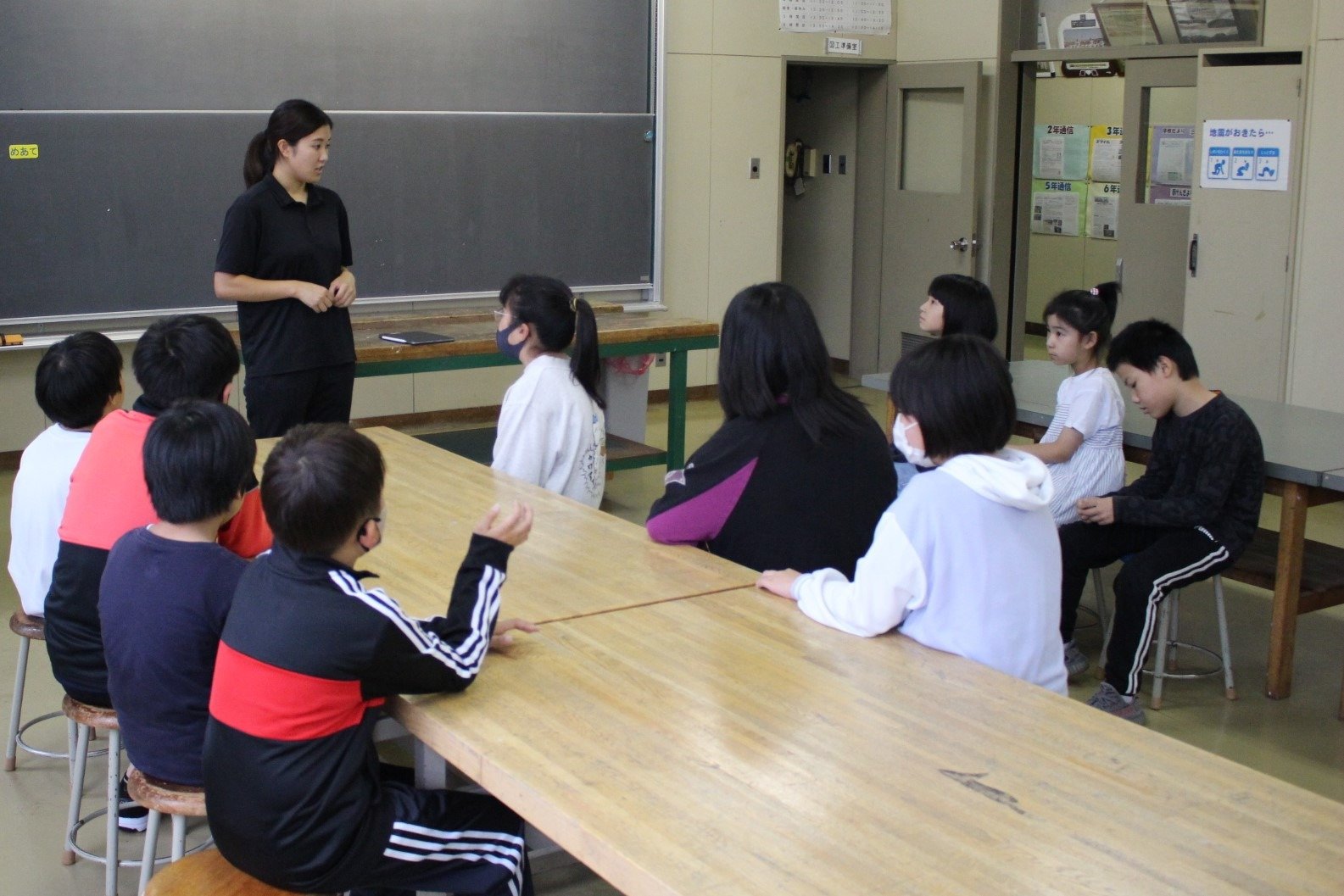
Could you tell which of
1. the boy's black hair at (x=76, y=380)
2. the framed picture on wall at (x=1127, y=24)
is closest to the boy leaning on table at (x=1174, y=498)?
the boy's black hair at (x=76, y=380)

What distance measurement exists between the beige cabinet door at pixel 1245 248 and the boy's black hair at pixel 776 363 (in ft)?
12.8

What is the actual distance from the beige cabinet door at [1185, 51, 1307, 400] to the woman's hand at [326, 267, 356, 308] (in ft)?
12.2

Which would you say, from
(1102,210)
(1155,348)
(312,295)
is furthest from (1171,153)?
(312,295)

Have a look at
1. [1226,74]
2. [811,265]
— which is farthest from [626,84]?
[1226,74]

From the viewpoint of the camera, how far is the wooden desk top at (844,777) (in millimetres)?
1412

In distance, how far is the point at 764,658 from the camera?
201cm

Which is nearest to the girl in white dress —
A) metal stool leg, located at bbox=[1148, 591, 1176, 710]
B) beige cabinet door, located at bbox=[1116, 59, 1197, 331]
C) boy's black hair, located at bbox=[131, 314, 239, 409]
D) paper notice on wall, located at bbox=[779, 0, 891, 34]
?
metal stool leg, located at bbox=[1148, 591, 1176, 710]

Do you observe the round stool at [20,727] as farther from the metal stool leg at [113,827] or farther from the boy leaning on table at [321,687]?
the boy leaning on table at [321,687]

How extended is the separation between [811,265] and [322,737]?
23.0 ft

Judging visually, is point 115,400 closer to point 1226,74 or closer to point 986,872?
point 986,872

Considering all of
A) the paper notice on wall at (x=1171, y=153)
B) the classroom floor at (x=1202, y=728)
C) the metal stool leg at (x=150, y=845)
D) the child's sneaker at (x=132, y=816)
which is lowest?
the classroom floor at (x=1202, y=728)

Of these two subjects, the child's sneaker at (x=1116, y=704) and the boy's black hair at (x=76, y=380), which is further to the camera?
the child's sneaker at (x=1116, y=704)

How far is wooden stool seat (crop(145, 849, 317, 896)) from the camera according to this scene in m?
1.82

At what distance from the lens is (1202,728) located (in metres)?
3.47
